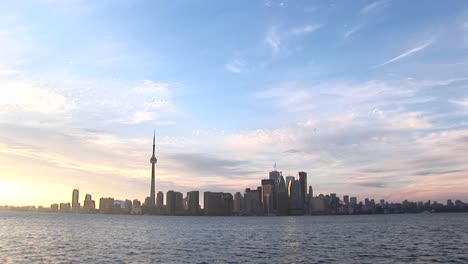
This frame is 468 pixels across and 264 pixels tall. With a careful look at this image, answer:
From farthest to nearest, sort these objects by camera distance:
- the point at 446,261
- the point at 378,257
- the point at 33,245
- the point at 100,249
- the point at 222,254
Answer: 1. the point at 33,245
2. the point at 100,249
3. the point at 222,254
4. the point at 378,257
5. the point at 446,261

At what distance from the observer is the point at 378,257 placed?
8169cm

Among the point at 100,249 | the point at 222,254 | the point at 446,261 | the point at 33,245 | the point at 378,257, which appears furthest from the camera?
the point at 33,245

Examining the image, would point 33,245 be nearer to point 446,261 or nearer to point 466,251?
point 446,261

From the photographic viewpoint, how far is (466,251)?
90.5 m

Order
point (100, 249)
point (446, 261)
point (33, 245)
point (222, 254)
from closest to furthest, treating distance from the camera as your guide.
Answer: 1. point (446, 261)
2. point (222, 254)
3. point (100, 249)
4. point (33, 245)

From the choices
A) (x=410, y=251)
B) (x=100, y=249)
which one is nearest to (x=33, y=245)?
(x=100, y=249)

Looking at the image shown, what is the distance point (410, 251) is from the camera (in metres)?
90.9

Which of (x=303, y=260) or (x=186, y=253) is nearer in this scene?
(x=303, y=260)

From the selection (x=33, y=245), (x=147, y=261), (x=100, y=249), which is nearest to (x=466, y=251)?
(x=147, y=261)

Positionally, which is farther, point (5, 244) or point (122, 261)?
point (5, 244)

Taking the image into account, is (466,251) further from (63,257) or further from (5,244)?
(5,244)

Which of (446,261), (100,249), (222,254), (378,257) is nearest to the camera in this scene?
(446,261)

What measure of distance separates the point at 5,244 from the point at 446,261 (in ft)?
317

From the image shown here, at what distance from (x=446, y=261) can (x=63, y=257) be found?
6795 cm
